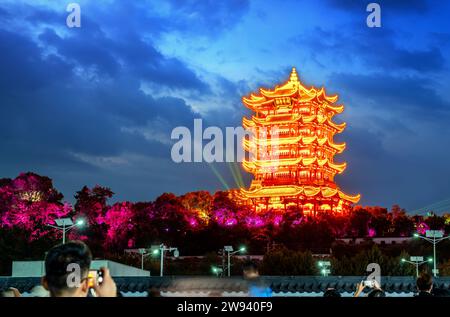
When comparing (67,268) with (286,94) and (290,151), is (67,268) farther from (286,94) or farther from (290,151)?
(286,94)

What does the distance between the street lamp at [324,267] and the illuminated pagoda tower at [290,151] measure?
3347cm

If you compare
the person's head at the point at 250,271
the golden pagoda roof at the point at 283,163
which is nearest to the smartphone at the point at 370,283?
the person's head at the point at 250,271

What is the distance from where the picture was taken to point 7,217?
2616 inches

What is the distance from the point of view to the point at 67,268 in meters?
5.89

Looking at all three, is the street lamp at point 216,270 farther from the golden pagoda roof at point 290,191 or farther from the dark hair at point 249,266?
the dark hair at point 249,266

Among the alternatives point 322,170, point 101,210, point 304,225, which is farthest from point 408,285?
point 322,170

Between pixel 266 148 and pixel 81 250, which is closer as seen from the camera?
pixel 81 250

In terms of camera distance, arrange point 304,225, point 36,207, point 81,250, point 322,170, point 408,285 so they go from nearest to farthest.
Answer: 1. point 81,250
2. point 408,285
3. point 36,207
4. point 304,225
5. point 322,170

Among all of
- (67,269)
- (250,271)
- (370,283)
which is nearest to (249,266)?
(250,271)

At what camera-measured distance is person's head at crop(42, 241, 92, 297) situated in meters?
5.85

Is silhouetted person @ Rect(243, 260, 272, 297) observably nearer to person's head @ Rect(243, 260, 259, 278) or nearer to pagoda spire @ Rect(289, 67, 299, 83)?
person's head @ Rect(243, 260, 259, 278)

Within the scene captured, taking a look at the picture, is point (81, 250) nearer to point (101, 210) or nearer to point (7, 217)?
point (7, 217)

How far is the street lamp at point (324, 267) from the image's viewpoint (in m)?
52.7
